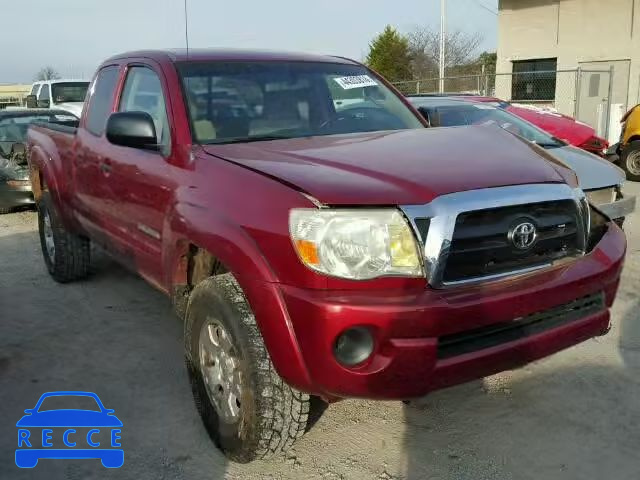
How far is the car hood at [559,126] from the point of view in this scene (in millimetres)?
9188

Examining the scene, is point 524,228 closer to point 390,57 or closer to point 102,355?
point 102,355

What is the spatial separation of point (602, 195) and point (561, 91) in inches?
587

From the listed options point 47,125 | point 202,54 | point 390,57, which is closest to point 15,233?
point 47,125

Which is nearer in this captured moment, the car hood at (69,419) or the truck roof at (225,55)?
the car hood at (69,419)

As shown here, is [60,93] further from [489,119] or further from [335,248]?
[335,248]

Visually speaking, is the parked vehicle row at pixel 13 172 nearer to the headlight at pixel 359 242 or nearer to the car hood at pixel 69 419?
the car hood at pixel 69 419

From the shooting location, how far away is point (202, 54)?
3.90 m

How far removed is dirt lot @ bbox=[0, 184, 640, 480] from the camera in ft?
9.53

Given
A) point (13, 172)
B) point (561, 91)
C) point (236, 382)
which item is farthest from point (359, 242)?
point (561, 91)

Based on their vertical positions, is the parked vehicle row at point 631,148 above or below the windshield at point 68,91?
below

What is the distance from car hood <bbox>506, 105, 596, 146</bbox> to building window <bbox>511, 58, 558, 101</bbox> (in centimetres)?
1081

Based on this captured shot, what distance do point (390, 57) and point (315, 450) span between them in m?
37.6

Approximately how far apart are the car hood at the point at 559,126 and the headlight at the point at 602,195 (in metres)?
3.46

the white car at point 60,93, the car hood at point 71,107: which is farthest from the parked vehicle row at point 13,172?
the white car at point 60,93
